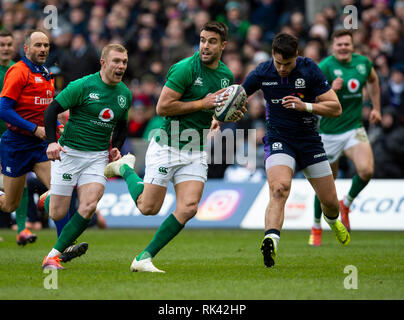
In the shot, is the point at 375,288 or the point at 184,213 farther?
the point at 184,213

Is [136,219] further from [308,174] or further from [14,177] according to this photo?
[308,174]

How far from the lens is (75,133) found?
8.84m

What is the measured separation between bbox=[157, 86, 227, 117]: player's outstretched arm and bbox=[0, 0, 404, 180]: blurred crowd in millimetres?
6923

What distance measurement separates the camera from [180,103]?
817 cm

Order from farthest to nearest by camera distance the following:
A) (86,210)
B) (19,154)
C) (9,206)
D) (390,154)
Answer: (390,154) < (9,206) < (19,154) < (86,210)

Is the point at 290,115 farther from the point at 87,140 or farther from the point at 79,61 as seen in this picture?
the point at 79,61

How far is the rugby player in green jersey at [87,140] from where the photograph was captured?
8.64 m

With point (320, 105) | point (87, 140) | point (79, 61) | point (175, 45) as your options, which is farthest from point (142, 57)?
point (320, 105)

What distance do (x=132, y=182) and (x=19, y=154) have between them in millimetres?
1916

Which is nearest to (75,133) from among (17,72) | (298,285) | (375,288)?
(17,72)

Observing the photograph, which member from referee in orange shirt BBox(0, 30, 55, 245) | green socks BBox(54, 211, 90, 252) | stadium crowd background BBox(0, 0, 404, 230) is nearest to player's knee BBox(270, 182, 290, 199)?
green socks BBox(54, 211, 90, 252)
